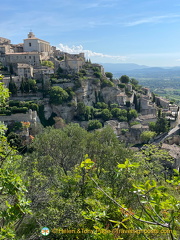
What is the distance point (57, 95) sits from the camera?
144ft

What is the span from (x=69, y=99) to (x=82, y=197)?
39.9 metres

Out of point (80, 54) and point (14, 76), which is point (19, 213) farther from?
point (80, 54)

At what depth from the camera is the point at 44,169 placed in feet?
51.1

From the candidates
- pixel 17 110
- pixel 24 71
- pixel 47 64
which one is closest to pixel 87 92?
pixel 47 64

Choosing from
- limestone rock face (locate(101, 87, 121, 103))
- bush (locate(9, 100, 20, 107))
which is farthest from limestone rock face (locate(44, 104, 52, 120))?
limestone rock face (locate(101, 87, 121, 103))

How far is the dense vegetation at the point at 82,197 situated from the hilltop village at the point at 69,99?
2255 cm

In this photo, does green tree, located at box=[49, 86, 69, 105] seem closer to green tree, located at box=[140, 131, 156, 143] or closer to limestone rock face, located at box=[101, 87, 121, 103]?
limestone rock face, located at box=[101, 87, 121, 103]

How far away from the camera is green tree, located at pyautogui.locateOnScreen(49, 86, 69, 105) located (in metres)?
43.9

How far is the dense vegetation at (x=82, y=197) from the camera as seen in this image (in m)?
3.69

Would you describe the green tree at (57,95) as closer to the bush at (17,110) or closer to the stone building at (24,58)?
the bush at (17,110)

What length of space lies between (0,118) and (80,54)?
40.1 meters

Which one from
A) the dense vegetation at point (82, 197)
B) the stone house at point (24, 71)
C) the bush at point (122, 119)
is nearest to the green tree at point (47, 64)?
the stone house at point (24, 71)

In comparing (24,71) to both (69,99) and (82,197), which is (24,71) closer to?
(69,99)

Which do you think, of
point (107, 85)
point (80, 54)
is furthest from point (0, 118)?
point (80, 54)
